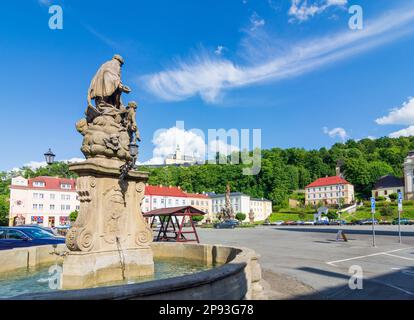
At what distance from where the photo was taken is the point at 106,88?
27.4ft

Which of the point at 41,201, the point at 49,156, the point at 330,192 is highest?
the point at 49,156

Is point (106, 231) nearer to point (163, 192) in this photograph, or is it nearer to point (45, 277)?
point (45, 277)

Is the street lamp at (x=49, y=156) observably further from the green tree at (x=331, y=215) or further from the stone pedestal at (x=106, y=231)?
the green tree at (x=331, y=215)

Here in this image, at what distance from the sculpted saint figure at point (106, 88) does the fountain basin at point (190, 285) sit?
455cm

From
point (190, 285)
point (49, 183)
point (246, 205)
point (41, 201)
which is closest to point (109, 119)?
point (190, 285)

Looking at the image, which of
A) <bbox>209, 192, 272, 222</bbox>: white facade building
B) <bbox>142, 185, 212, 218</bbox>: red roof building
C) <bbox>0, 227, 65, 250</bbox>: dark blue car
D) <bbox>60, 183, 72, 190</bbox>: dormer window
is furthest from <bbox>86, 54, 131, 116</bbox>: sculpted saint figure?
<bbox>209, 192, 272, 222</bbox>: white facade building

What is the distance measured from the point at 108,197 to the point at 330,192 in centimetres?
10957

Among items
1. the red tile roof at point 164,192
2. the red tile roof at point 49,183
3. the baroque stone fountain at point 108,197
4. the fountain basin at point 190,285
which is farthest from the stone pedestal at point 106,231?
the red tile roof at point 164,192

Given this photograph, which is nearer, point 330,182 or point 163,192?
point 163,192

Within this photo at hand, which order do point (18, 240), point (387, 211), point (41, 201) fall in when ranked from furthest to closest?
point (387, 211)
point (41, 201)
point (18, 240)

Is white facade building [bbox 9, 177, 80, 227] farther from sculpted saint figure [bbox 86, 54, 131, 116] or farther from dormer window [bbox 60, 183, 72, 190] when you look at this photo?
sculpted saint figure [bbox 86, 54, 131, 116]
